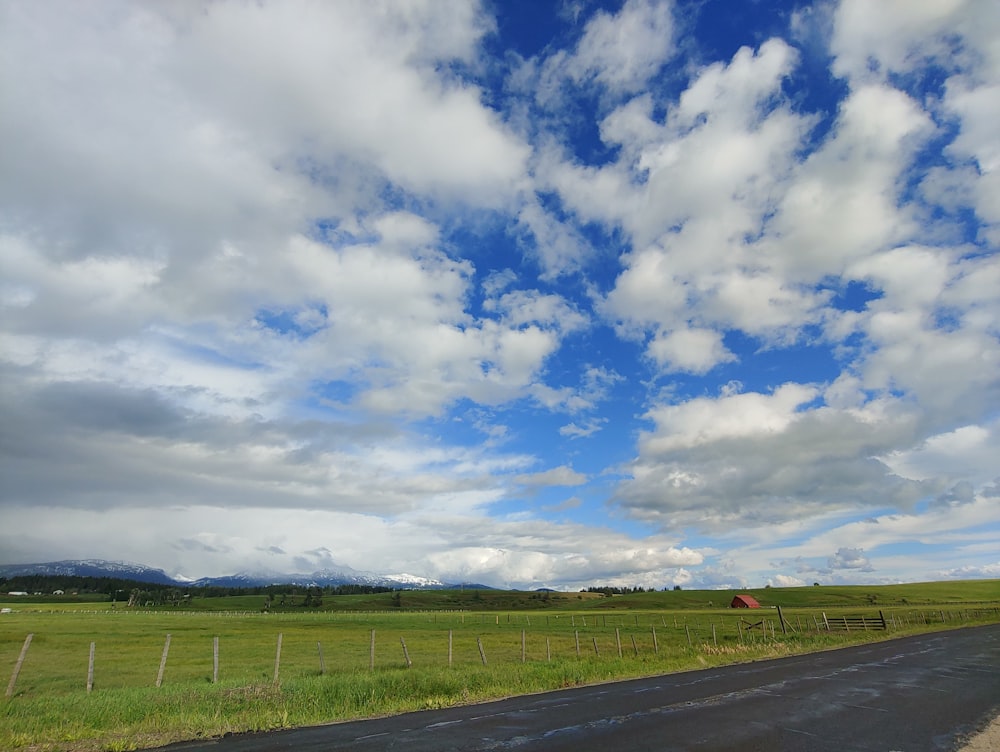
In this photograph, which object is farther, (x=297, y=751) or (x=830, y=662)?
(x=830, y=662)

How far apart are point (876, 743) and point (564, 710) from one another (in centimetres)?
819

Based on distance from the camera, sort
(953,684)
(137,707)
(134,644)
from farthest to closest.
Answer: (134,644) → (953,684) → (137,707)

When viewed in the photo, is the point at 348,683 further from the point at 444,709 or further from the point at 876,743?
the point at 876,743

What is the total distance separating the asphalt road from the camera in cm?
1286

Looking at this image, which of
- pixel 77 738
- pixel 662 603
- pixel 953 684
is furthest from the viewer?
pixel 662 603

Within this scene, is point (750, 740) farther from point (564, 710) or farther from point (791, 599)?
point (791, 599)

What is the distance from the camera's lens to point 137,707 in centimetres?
1731

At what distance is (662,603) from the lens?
16625cm

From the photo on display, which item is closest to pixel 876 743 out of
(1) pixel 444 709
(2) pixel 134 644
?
(1) pixel 444 709

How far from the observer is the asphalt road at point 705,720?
1286cm

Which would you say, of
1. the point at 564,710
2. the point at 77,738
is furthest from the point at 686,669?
the point at 77,738

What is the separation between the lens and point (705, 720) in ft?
49.9

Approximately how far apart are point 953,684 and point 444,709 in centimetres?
1844

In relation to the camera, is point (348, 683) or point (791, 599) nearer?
point (348, 683)
